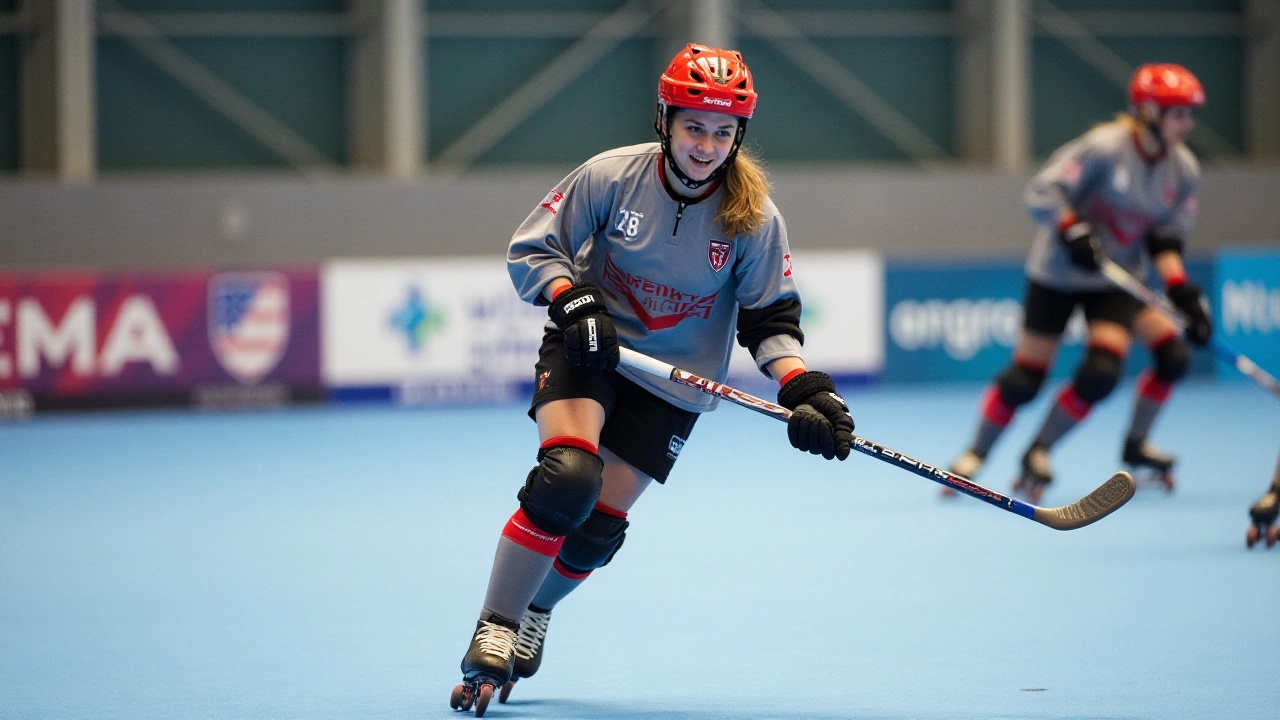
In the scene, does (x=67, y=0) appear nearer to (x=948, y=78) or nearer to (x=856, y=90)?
(x=856, y=90)

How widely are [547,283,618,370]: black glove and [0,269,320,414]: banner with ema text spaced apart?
6.78 m

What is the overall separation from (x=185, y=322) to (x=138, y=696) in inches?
260

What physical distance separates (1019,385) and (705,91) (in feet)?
10.6

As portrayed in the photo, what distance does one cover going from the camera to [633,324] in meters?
3.31

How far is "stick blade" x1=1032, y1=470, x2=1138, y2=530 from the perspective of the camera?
3295 mm

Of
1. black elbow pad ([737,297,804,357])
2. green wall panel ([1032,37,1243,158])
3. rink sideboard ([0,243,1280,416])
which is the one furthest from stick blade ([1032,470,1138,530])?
green wall panel ([1032,37,1243,158])

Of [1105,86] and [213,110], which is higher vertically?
[1105,86]

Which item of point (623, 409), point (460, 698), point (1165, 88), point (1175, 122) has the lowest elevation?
point (460, 698)

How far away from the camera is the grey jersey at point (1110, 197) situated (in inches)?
229

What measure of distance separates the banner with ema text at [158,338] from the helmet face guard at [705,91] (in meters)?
6.76

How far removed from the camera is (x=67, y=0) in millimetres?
10867

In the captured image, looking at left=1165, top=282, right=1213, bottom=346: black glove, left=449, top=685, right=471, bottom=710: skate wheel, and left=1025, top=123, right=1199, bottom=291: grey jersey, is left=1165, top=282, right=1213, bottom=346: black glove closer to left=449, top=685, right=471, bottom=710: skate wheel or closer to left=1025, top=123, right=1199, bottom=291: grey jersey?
left=1025, top=123, right=1199, bottom=291: grey jersey

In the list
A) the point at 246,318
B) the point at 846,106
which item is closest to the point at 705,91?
the point at 246,318

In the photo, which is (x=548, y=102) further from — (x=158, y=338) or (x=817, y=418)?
(x=817, y=418)
